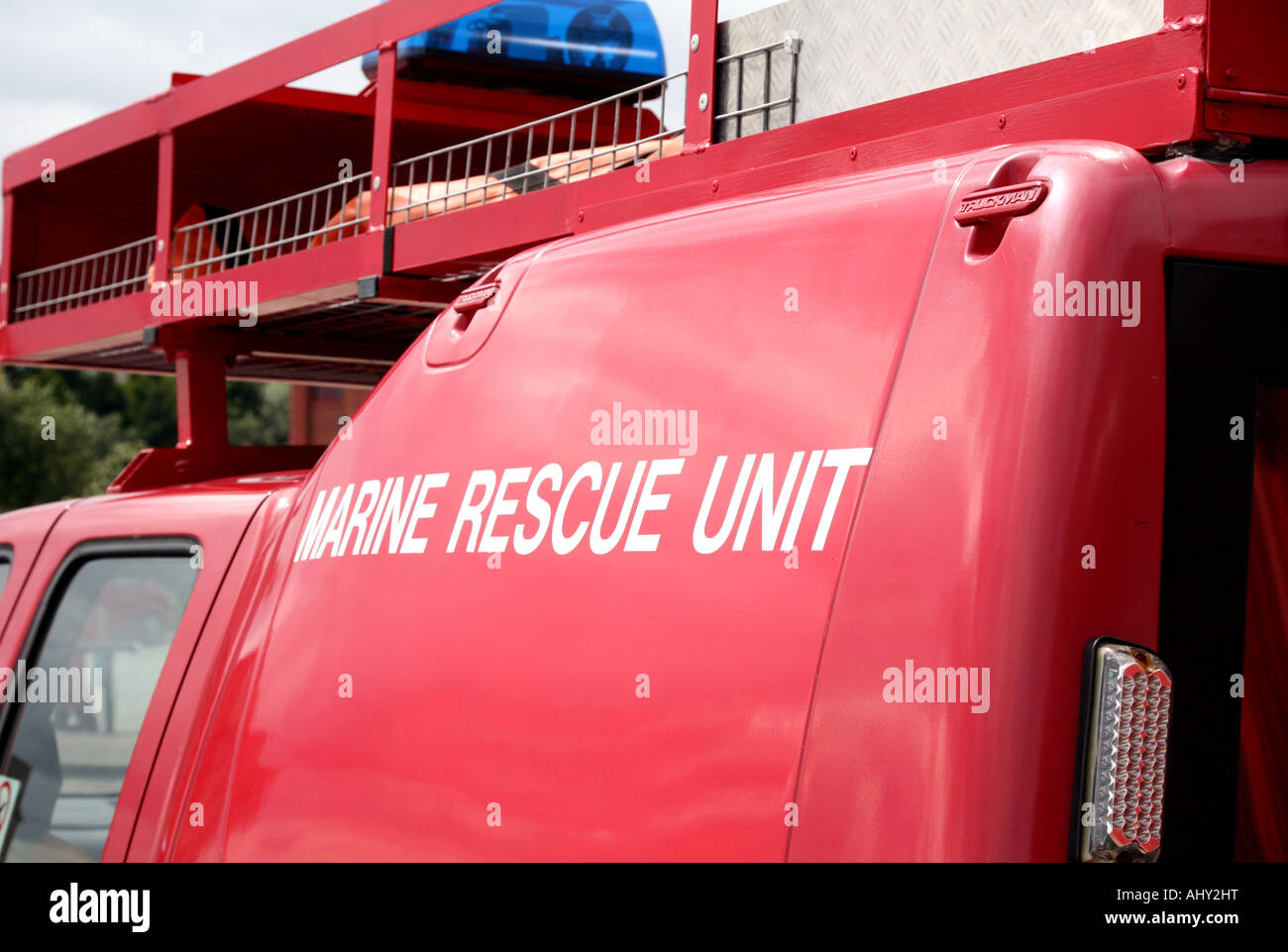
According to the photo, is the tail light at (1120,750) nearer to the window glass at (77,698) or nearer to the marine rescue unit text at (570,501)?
the marine rescue unit text at (570,501)

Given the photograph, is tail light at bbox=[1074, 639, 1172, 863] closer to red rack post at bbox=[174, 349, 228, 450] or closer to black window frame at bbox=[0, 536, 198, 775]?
black window frame at bbox=[0, 536, 198, 775]

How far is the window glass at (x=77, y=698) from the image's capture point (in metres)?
3.01

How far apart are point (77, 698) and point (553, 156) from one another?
154 centimetres

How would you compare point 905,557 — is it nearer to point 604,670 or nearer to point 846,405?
point 846,405

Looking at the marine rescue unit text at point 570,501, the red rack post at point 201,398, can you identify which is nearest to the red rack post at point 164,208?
the red rack post at point 201,398

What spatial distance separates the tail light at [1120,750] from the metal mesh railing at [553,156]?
1.52 meters

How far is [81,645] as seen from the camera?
11.0 ft

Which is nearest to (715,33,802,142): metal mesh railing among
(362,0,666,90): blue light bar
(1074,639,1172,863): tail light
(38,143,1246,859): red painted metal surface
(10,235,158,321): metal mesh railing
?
(38,143,1246,859): red painted metal surface

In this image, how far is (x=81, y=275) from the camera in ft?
15.1

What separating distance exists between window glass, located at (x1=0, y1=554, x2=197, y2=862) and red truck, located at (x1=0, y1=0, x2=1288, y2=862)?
44cm

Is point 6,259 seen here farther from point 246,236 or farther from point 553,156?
point 553,156

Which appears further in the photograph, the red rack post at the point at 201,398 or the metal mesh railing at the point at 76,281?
the metal mesh railing at the point at 76,281

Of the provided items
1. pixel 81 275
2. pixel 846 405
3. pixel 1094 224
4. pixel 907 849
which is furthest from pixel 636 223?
pixel 81 275

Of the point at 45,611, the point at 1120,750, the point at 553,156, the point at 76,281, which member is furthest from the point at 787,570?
the point at 76,281
